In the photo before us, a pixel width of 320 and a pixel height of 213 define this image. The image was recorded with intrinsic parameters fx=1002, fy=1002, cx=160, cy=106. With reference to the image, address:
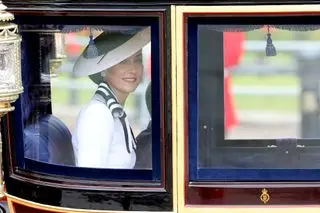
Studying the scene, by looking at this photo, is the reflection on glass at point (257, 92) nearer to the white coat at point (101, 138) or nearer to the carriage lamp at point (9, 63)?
the white coat at point (101, 138)

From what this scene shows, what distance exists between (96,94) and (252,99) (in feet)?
2.59

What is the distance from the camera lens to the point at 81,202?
126 inches

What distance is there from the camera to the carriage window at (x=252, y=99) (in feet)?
10.2

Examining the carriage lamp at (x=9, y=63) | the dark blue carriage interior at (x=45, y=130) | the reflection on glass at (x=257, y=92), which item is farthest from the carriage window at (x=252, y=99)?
the carriage lamp at (x=9, y=63)

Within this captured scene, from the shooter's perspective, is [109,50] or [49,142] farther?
[49,142]

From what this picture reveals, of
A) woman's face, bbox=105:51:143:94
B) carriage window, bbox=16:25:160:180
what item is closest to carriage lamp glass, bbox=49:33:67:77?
carriage window, bbox=16:25:160:180

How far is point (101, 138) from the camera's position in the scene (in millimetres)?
3189

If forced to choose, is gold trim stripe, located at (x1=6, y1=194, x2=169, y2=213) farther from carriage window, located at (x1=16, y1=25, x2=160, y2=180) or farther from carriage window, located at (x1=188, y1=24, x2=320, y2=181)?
carriage window, located at (x1=188, y1=24, x2=320, y2=181)

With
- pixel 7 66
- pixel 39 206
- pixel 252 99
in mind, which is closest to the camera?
pixel 7 66

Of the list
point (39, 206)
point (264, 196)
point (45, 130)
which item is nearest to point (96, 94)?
point (45, 130)

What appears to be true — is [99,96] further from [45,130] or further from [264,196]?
[264,196]

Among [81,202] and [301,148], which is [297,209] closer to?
Answer: [301,148]

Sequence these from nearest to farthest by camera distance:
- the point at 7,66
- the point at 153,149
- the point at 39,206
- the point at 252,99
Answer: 1. the point at 7,66
2. the point at 153,149
3. the point at 39,206
4. the point at 252,99

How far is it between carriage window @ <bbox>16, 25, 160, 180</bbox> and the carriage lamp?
0.67 feet
